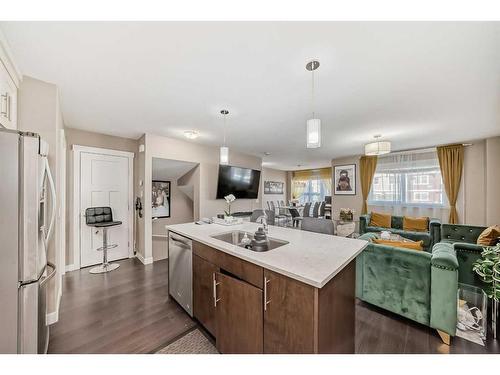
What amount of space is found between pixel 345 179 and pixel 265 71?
5.25m

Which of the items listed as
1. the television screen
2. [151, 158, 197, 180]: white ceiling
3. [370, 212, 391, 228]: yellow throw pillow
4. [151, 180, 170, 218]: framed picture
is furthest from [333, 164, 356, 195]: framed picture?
[151, 180, 170, 218]: framed picture

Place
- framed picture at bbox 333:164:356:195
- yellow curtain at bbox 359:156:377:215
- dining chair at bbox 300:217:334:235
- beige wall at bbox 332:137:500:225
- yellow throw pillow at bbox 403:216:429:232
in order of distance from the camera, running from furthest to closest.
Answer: framed picture at bbox 333:164:356:195
yellow curtain at bbox 359:156:377:215
yellow throw pillow at bbox 403:216:429:232
beige wall at bbox 332:137:500:225
dining chair at bbox 300:217:334:235

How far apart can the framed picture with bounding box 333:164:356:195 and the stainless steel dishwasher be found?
17.8 ft

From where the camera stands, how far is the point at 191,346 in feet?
5.30

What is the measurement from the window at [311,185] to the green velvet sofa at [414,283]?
21.8ft

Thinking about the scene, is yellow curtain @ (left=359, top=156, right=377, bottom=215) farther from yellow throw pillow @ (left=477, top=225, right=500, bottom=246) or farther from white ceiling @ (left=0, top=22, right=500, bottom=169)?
yellow throw pillow @ (left=477, top=225, right=500, bottom=246)

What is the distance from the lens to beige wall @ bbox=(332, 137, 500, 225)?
379cm

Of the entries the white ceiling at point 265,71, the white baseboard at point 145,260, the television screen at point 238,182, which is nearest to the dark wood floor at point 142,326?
the white baseboard at point 145,260

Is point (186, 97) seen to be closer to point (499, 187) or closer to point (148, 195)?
point (148, 195)

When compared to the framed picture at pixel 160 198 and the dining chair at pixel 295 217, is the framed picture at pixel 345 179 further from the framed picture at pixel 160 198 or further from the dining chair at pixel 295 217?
the framed picture at pixel 160 198

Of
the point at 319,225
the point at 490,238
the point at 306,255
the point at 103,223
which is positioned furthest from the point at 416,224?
the point at 103,223

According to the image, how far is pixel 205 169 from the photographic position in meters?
4.46

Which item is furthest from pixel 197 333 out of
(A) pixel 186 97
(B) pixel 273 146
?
(B) pixel 273 146

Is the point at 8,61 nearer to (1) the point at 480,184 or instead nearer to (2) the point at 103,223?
(2) the point at 103,223
